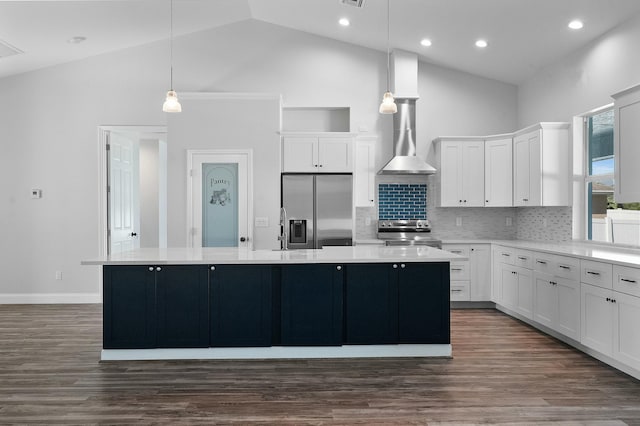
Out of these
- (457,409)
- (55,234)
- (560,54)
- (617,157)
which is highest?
(560,54)

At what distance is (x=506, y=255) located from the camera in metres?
5.85

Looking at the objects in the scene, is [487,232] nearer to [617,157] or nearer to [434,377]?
[617,157]

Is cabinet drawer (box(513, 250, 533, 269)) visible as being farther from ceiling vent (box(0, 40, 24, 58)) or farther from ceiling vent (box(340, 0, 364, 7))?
ceiling vent (box(0, 40, 24, 58))

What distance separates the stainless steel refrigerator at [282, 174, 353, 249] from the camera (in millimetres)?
6406

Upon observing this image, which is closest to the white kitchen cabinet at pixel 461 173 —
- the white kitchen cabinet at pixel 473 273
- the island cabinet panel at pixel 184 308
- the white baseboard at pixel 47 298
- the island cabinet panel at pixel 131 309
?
the white kitchen cabinet at pixel 473 273

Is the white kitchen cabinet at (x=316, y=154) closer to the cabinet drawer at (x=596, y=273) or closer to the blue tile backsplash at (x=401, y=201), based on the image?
the blue tile backsplash at (x=401, y=201)

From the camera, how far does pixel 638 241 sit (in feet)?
15.3

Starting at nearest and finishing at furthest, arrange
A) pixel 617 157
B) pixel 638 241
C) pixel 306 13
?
pixel 617 157 → pixel 638 241 → pixel 306 13

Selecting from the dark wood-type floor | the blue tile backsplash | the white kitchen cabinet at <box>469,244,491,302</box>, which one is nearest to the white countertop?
the white kitchen cabinet at <box>469,244,491,302</box>

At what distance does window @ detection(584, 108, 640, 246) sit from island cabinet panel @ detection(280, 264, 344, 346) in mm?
2988

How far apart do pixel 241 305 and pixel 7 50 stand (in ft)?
14.2

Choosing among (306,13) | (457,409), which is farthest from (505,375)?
(306,13)

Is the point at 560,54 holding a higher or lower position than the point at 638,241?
higher

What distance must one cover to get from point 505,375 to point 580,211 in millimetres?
2731
